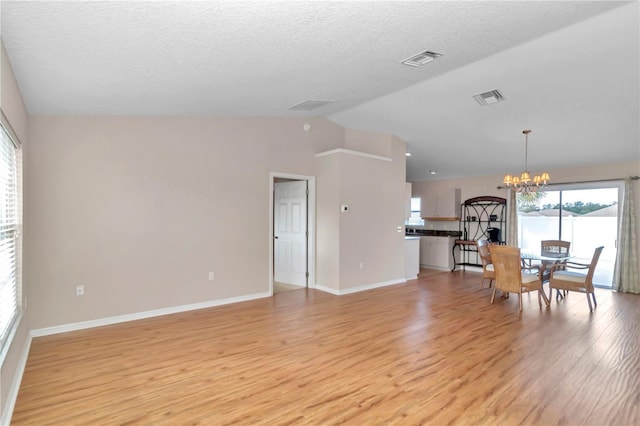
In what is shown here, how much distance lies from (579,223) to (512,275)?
3198 millimetres

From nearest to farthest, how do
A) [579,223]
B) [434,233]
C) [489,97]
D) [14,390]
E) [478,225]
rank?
[14,390] → [489,97] → [579,223] → [478,225] → [434,233]

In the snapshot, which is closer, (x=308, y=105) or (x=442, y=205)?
(x=308, y=105)

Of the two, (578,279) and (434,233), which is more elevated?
(434,233)

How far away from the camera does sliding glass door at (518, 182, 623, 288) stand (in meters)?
6.68

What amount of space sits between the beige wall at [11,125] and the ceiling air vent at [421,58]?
3.00m

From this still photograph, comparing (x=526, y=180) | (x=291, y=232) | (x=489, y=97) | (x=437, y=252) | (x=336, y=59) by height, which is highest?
(x=489, y=97)

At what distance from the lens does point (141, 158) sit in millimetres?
4355

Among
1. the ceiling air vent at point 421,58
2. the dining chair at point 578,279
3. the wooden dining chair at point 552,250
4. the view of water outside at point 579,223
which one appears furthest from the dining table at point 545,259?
the ceiling air vent at point 421,58

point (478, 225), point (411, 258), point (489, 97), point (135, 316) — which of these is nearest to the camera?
point (135, 316)

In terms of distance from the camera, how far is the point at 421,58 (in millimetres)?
3191

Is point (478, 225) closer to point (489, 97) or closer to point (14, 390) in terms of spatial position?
point (489, 97)

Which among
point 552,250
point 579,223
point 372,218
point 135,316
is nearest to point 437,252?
point 552,250

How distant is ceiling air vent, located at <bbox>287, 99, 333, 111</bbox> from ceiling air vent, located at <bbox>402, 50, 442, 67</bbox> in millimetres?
1511

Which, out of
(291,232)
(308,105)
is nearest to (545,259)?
(291,232)
